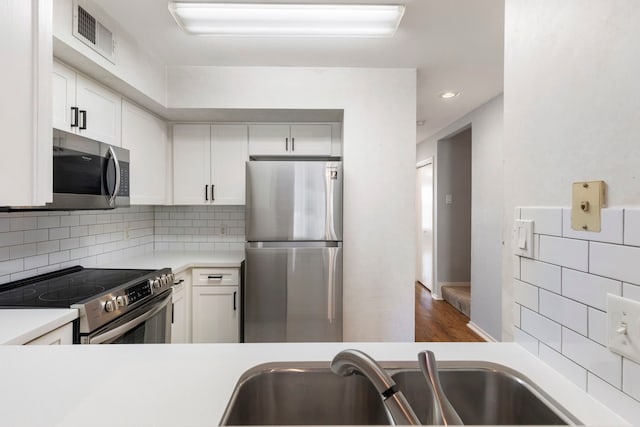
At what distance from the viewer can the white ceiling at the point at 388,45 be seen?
1718 millimetres

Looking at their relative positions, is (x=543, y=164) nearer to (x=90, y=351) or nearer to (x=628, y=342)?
(x=628, y=342)

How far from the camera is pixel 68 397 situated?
2.10 feet

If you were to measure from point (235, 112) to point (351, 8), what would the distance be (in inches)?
49.1

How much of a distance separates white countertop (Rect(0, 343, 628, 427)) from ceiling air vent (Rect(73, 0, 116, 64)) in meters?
1.51

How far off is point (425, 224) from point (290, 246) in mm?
3327

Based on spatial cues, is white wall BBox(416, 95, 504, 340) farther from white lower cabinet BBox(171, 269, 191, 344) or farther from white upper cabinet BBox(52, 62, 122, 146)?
white upper cabinet BBox(52, 62, 122, 146)

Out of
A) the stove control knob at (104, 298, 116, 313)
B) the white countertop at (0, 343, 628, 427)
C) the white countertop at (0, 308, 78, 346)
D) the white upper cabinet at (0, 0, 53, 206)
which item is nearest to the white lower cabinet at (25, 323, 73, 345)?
the white countertop at (0, 308, 78, 346)

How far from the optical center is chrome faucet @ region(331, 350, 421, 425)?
0.57m

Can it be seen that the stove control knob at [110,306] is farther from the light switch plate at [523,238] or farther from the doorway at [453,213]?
the doorway at [453,213]

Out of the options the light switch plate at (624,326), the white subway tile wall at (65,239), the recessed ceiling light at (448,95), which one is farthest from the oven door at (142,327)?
the recessed ceiling light at (448,95)

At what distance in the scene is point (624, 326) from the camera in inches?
21.4

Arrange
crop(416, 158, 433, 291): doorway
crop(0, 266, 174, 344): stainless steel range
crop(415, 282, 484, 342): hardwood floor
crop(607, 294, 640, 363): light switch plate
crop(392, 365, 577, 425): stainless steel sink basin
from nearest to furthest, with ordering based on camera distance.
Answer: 1. crop(607, 294, 640, 363): light switch plate
2. crop(392, 365, 577, 425): stainless steel sink basin
3. crop(0, 266, 174, 344): stainless steel range
4. crop(415, 282, 484, 342): hardwood floor
5. crop(416, 158, 433, 291): doorway

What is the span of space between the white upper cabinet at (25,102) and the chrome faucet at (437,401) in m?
1.08

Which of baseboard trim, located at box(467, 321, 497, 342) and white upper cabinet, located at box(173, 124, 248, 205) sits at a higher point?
white upper cabinet, located at box(173, 124, 248, 205)
